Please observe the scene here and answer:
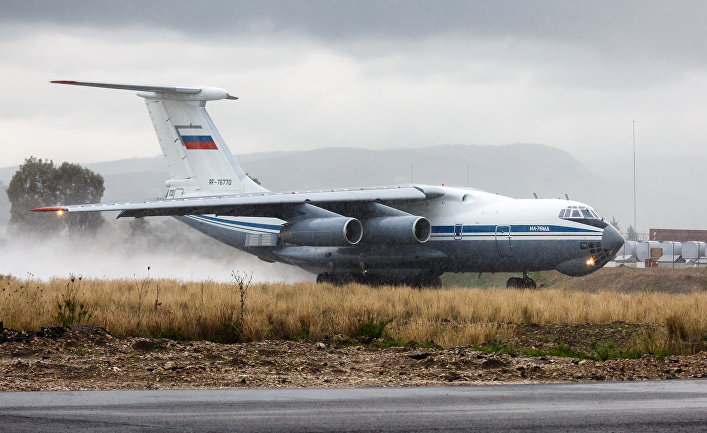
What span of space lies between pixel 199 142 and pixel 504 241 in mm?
11577

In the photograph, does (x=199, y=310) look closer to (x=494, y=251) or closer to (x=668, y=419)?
(x=668, y=419)

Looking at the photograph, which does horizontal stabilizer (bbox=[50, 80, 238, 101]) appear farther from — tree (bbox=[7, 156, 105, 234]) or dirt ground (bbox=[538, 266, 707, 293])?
tree (bbox=[7, 156, 105, 234])

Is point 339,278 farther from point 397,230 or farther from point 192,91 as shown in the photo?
point 192,91

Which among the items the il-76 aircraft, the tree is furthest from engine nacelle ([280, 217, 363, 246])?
A: the tree

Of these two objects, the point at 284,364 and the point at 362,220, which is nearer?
the point at 284,364

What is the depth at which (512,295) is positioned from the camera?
77.4ft

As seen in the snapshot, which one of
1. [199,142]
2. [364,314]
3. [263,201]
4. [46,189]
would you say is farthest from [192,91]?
[46,189]

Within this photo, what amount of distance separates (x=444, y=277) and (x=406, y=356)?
3008cm

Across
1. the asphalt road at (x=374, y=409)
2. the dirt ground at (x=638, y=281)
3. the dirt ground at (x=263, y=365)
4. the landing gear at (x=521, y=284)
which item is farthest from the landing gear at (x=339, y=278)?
the asphalt road at (x=374, y=409)

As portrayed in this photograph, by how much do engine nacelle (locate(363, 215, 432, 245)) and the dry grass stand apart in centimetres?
314

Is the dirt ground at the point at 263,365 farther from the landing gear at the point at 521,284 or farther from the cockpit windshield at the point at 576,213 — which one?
the landing gear at the point at 521,284

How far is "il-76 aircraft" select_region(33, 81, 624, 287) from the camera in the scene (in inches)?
1094

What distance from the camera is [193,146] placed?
111 feet

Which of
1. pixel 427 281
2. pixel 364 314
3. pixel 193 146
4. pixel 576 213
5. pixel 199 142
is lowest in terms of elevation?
pixel 427 281
